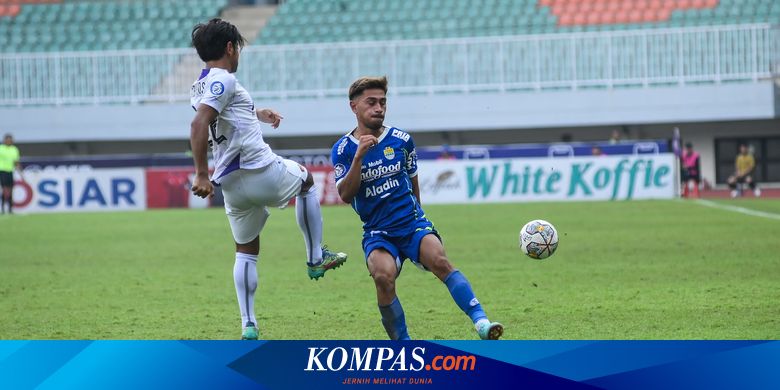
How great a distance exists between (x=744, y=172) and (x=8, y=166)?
727 inches

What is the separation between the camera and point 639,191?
93.9 feet

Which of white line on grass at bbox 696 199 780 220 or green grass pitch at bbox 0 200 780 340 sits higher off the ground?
white line on grass at bbox 696 199 780 220

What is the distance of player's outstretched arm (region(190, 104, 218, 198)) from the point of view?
23.6 feet

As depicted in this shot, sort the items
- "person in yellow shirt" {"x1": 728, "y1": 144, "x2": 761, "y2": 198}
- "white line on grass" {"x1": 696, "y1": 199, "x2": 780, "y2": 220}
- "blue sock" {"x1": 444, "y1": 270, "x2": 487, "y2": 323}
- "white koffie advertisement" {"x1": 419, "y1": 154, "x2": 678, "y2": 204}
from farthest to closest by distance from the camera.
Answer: "person in yellow shirt" {"x1": 728, "y1": 144, "x2": 761, "y2": 198}
"white koffie advertisement" {"x1": 419, "y1": 154, "x2": 678, "y2": 204}
"white line on grass" {"x1": 696, "y1": 199, "x2": 780, "y2": 220}
"blue sock" {"x1": 444, "y1": 270, "x2": 487, "y2": 323}

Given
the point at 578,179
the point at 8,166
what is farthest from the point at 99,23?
the point at 578,179

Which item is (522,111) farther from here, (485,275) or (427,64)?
(485,275)

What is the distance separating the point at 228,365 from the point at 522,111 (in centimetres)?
2787

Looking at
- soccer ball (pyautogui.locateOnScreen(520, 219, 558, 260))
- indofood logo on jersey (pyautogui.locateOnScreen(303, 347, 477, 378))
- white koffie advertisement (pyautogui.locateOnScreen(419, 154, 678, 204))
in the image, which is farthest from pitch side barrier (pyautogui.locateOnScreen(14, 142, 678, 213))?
indofood logo on jersey (pyautogui.locateOnScreen(303, 347, 477, 378))

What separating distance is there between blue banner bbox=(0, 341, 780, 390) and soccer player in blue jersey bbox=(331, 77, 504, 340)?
5.80ft

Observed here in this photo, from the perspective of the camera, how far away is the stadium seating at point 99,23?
37.6m

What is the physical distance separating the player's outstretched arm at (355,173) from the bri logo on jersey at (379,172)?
0.14 metres

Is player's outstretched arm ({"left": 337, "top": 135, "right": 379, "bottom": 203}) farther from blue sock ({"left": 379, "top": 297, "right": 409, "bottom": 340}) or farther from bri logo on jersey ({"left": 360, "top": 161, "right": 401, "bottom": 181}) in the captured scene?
blue sock ({"left": 379, "top": 297, "right": 409, "bottom": 340})

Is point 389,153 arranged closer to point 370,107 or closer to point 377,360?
point 370,107

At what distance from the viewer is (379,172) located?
7.65 m
